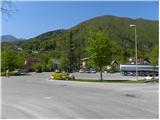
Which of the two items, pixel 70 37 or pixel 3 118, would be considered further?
pixel 70 37

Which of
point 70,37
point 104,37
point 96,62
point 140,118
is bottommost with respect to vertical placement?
point 140,118

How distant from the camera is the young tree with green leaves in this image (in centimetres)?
4709

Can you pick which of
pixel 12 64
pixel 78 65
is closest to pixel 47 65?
pixel 78 65

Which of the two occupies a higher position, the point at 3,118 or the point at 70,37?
the point at 70,37

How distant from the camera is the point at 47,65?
137 metres

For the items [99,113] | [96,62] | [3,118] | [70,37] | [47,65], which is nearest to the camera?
[3,118]

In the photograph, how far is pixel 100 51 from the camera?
47.1 m

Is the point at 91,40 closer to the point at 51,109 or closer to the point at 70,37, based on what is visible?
the point at 51,109

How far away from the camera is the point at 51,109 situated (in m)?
15.6

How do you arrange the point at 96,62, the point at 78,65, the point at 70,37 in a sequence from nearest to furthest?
the point at 96,62 < the point at 70,37 < the point at 78,65

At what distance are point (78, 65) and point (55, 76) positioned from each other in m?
96.5

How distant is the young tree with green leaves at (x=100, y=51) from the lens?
155 ft

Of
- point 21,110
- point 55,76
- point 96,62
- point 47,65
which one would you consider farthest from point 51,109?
point 47,65

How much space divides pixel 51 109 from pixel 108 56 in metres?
32.6
